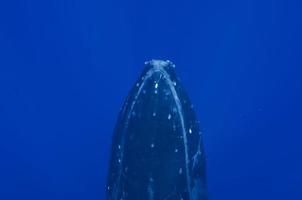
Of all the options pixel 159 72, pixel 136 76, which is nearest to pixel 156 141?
pixel 159 72

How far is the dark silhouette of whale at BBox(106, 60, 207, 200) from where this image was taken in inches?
266

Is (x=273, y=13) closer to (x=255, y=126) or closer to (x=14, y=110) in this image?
(x=255, y=126)

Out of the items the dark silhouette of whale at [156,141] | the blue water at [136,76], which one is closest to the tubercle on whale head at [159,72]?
the dark silhouette of whale at [156,141]

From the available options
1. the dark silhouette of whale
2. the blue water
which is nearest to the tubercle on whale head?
the dark silhouette of whale

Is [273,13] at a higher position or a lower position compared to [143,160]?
higher

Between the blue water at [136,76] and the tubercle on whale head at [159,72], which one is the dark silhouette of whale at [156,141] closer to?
the tubercle on whale head at [159,72]

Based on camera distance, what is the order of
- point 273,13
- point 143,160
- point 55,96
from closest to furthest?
point 143,160, point 273,13, point 55,96

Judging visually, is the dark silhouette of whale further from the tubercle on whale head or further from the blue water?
the blue water

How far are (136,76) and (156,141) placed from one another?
441cm

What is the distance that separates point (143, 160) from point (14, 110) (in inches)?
220

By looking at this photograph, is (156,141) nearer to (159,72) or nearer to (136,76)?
(159,72)

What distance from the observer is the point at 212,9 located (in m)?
10.5

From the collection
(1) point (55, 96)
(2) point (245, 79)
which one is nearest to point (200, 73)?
(2) point (245, 79)

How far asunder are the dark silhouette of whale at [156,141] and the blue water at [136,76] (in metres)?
3.78
